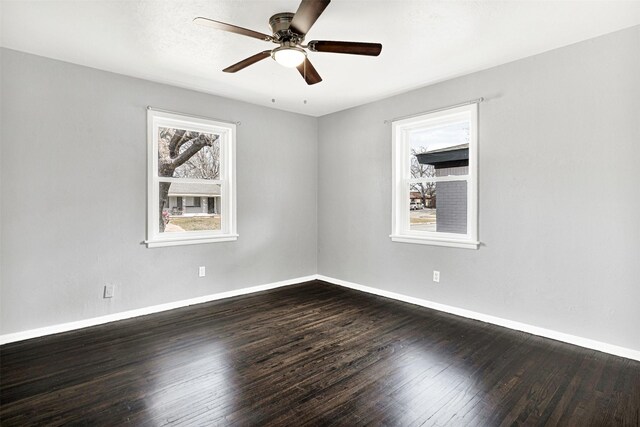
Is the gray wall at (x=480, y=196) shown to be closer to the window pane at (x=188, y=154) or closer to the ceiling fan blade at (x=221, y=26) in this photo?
the window pane at (x=188, y=154)

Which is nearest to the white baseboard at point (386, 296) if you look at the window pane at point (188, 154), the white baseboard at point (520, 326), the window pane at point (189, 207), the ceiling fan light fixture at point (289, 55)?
the white baseboard at point (520, 326)

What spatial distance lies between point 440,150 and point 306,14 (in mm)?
2550

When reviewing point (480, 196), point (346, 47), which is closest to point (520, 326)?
point (480, 196)

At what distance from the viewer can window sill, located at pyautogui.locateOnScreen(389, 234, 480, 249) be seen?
11.6 feet

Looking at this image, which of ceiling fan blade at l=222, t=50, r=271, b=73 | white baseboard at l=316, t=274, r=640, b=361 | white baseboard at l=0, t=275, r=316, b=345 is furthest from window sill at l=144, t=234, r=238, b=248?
ceiling fan blade at l=222, t=50, r=271, b=73

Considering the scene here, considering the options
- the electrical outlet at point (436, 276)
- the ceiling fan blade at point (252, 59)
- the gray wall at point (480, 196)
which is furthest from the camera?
the electrical outlet at point (436, 276)

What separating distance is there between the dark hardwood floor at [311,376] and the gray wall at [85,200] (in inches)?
16.1

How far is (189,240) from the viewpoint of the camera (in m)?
3.99

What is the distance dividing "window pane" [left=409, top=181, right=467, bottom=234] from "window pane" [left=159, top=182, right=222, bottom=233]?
253 cm

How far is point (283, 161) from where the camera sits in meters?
4.94

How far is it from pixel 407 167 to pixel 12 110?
407cm

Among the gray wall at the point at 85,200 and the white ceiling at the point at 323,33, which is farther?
the gray wall at the point at 85,200

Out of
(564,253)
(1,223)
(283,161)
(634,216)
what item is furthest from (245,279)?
(634,216)

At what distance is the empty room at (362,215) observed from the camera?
2217mm
